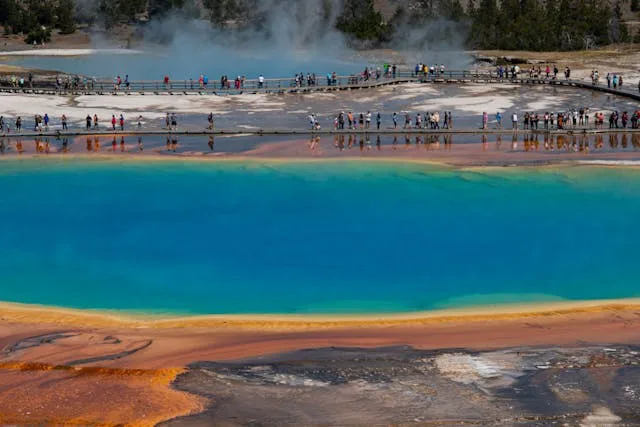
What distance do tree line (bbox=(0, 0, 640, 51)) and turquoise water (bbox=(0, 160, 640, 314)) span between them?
41257 millimetres

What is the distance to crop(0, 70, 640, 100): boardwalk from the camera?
1951 inches

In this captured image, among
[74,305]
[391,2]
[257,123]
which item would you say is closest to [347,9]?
[391,2]

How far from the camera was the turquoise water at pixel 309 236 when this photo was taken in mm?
21812

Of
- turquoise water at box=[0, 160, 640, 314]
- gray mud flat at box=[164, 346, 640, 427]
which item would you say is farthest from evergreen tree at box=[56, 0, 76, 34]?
gray mud flat at box=[164, 346, 640, 427]

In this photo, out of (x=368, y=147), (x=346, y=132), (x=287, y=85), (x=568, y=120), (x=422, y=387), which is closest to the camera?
(x=422, y=387)

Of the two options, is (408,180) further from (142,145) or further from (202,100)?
(202,100)

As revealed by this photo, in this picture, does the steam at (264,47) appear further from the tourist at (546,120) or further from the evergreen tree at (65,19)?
the tourist at (546,120)

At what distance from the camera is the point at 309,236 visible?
25984mm

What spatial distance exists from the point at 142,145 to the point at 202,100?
10.5 meters

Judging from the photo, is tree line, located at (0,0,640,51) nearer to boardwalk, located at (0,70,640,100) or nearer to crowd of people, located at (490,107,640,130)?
boardwalk, located at (0,70,640,100)

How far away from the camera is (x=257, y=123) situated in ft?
142

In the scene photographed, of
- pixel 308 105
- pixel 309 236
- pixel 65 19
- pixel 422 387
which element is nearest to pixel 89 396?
pixel 422 387

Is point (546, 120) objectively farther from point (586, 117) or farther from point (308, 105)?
point (308, 105)

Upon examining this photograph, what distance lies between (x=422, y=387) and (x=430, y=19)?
6921cm
